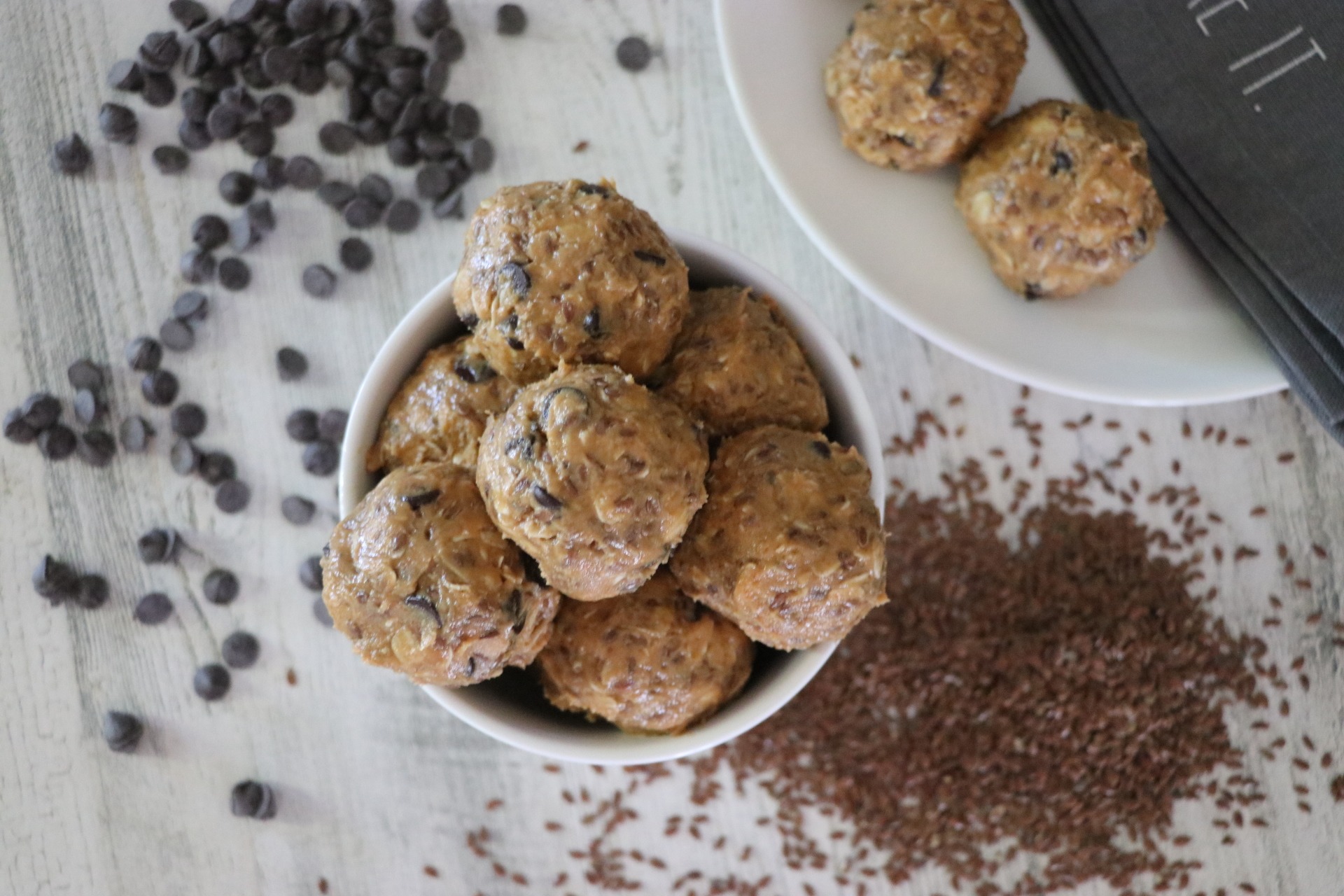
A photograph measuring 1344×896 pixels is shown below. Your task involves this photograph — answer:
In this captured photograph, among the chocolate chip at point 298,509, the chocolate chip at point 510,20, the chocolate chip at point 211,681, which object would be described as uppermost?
the chocolate chip at point 510,20

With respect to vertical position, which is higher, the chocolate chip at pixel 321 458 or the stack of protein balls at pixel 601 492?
the stack of protein balls at pixel 601 492

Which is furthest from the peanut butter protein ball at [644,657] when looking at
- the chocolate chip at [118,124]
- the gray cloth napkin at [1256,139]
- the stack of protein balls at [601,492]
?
the chocolate chip at [118,124]

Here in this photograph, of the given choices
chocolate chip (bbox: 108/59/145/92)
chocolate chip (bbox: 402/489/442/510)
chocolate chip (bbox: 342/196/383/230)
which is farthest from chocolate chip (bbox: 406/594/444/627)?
chocolate chip (bbox: 108/59/145/92)

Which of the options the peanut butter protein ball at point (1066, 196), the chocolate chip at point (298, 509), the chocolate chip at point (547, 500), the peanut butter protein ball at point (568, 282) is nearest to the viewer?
the chocolate chip at point (547, 500)

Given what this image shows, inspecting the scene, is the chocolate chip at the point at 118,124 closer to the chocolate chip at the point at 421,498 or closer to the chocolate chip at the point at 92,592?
the chocolate chip at the point at 92,592

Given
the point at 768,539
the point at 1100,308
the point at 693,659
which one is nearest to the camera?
the point at 768,539

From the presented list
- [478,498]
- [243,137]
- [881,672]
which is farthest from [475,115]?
[881,672]

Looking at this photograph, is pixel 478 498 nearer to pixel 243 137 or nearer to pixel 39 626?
pixel 243 137
